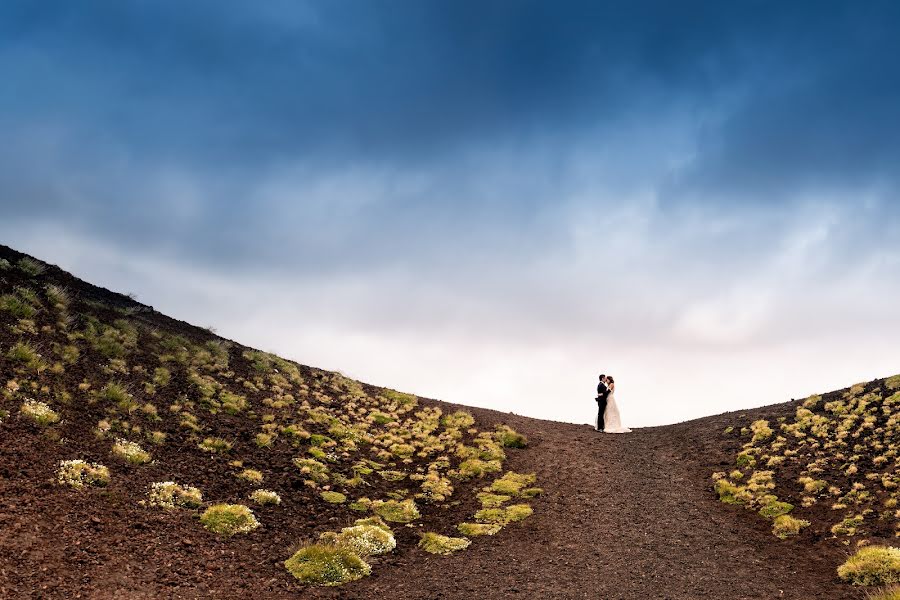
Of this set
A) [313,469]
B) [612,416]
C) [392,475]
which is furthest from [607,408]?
[313,469]

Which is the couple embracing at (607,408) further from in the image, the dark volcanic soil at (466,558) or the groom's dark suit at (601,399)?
the dark volcanic soil at (466,558)

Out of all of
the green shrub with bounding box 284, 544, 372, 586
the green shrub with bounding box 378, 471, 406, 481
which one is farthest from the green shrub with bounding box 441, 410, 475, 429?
the green shrub with bounding box 284, 544, 372, 586

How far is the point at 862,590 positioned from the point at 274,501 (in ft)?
52.4

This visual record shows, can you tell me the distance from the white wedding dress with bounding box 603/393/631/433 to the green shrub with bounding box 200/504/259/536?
70.8 ft

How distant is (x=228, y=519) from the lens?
1694cm

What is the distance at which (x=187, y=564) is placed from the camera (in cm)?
1452

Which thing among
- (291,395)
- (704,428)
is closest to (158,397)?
(291,395)

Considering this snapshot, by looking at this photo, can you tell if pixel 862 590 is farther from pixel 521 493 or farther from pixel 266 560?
pixel 266 560

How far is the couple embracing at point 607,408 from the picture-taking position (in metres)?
33.7

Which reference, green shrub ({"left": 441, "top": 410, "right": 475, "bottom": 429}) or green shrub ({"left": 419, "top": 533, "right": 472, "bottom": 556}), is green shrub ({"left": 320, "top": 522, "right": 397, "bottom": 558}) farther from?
green shrub ({"left": 441, "top": 410, "right": 475, "bottom": 429})

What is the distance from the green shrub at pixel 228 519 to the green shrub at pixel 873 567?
1550 cm

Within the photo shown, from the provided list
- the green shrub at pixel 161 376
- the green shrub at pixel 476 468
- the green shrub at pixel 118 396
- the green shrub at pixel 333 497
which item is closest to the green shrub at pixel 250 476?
the green shrub at pixel 333 497

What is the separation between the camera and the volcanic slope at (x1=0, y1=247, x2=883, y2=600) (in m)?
14.6

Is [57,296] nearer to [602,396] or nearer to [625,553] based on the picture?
[625,553]
